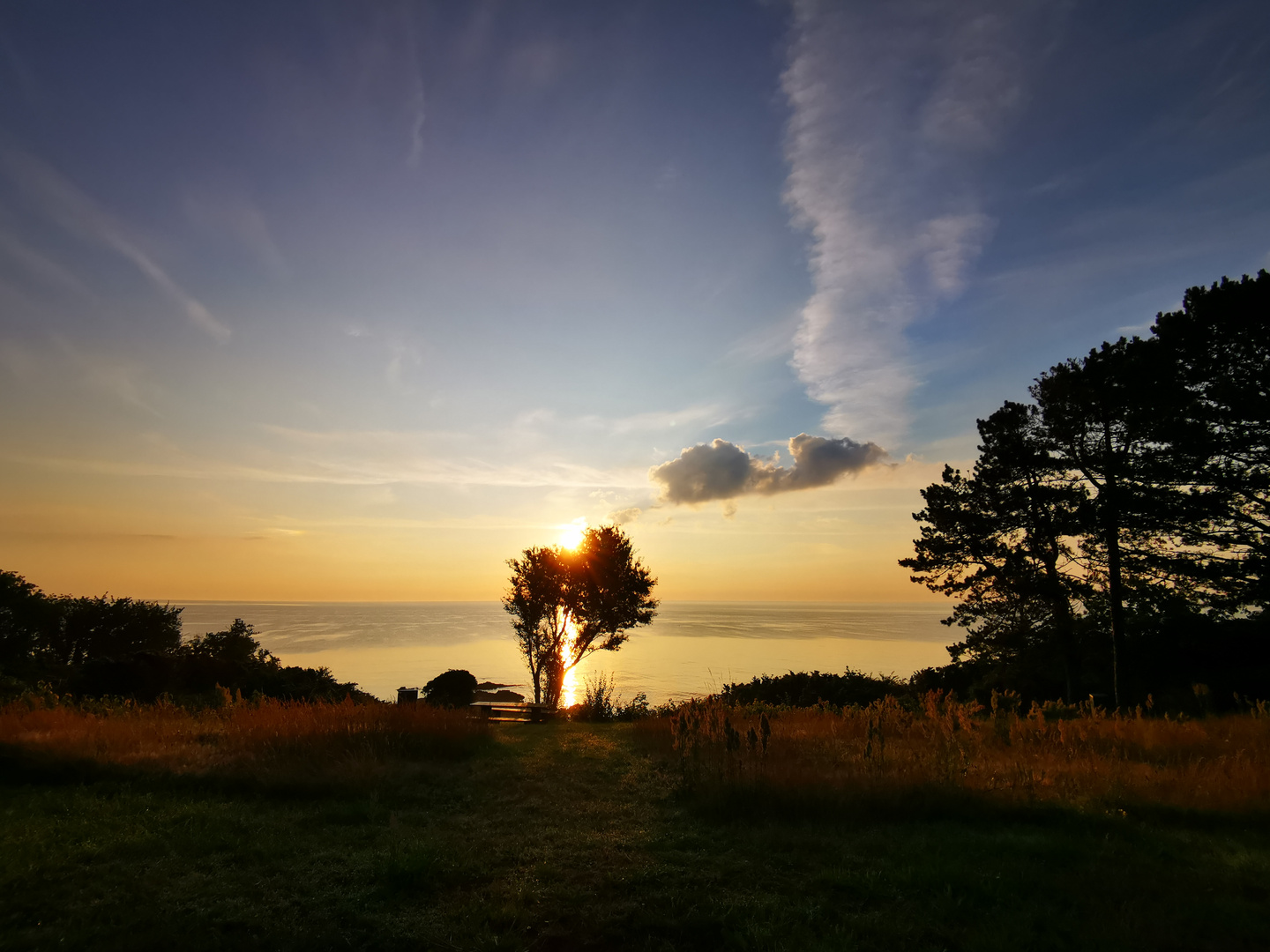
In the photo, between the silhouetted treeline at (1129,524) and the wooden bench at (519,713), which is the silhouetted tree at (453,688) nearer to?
the wooden bench at (519,713)

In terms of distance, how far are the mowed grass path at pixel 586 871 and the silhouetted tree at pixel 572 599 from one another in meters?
26.1

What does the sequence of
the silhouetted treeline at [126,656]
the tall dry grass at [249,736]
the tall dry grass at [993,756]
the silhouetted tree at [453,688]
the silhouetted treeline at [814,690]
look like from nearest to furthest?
the tall dry grass at [993,756]
the tall dry grass at [249,736]
the silhouetted treeline at [126,656]
the silhouetted treeline at [814,690]
the silhouetted tree at [453,688]

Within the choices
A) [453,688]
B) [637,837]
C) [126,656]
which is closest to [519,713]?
[453,688]

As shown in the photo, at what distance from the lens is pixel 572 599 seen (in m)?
34.8

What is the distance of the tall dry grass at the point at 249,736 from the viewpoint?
910 cm

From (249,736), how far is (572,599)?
24.6m

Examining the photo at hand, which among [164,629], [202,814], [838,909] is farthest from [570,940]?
[164,629]

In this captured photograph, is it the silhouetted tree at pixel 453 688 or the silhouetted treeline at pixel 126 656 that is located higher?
the silhouetted treeline at pixel 126 656

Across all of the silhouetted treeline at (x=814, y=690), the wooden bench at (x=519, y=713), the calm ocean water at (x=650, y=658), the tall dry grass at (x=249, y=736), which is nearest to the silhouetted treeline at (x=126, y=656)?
the tall dry grass at (x=249, y=736)

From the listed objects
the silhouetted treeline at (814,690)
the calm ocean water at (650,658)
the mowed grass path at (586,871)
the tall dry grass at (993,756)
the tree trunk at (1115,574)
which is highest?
the tree trunk at (1115,574)

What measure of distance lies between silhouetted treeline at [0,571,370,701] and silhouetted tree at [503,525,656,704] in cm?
1056

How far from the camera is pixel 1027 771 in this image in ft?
28.9

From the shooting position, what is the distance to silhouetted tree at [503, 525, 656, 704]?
34.7 metres

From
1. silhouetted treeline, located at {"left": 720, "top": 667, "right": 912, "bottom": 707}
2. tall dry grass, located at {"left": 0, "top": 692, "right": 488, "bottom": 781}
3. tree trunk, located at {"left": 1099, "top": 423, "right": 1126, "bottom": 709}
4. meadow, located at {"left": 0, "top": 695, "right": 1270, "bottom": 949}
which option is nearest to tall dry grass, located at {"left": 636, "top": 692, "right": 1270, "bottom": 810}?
meadow, located at {"left": 0, "top": 695, "right": 1270, "bottom": 949}
